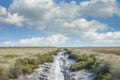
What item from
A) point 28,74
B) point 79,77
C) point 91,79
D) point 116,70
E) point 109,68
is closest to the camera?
point 116,70

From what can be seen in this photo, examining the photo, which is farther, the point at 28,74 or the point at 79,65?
the point at 79,65

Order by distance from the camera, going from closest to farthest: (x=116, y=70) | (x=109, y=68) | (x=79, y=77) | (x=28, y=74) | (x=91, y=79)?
(x=116, y=70) → (x=109, y=68) → (x=91, y=79) → (x=79, y=77) → (x=28, y=74)

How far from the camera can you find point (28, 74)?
2741cm

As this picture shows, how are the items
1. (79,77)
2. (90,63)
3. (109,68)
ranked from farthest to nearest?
(90,63) → (79,77) → (109,68)

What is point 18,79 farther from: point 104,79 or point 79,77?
point 104,79

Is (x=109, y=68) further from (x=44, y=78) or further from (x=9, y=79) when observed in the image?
(x=9, y=79)

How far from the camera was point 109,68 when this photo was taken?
22.2m

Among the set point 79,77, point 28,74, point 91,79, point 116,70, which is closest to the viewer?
point 116,70

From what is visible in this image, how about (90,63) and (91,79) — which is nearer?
(91,79)

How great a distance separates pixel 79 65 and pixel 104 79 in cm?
1232

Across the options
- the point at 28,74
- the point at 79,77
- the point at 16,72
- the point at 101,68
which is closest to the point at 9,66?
the point at 16,72

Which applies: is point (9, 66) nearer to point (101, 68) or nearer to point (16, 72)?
point (16, 72)

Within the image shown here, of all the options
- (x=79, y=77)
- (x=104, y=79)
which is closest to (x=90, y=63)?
(x=79, y=77)

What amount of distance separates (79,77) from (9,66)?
684 centimetres
